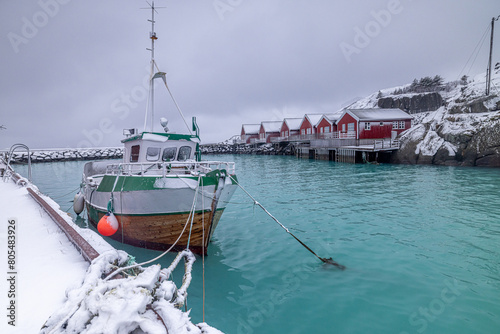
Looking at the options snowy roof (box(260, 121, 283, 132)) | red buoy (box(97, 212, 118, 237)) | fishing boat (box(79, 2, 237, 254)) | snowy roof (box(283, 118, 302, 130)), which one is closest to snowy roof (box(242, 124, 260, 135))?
snowy roof (box(260, 121, 283, 132))

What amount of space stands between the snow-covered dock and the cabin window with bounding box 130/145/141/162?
18.1ft

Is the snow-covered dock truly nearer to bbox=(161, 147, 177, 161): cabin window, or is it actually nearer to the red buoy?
the red buoy

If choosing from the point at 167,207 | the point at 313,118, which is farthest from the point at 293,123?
the point at 167,207

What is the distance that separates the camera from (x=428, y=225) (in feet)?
32.9

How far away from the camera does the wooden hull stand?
784 cm

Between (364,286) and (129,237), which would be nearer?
(364,286)

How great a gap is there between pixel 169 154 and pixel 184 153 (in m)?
0.63

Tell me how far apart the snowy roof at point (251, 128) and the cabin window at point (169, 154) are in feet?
213

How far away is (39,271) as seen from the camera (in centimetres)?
376

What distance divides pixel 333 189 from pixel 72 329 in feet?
55.7

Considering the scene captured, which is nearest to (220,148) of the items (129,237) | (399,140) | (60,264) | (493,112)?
(399,140)

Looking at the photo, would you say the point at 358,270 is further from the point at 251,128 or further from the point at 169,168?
the point at 251,128

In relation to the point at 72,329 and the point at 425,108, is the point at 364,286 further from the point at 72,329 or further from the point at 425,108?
the point at 425,108

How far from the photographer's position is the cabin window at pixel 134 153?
10.3m
